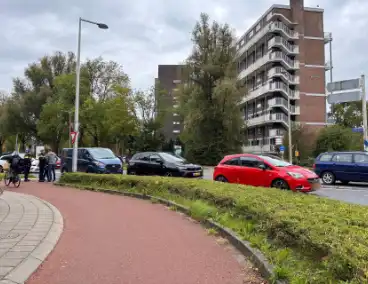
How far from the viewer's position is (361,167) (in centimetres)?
1825

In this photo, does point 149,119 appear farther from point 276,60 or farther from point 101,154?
point 101,154

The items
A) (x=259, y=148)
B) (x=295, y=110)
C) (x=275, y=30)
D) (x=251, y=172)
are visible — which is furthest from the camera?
(x=259, y=148)

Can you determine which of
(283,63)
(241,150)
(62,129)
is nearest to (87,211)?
(241,150)

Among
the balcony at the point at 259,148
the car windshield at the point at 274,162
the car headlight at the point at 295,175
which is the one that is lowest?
the car headlight at the point at 295,175

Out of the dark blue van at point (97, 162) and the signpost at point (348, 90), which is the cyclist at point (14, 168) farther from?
the signpost at point (348, 90)

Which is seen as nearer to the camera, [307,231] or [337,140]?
[307,231]

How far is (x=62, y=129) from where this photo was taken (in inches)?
2181

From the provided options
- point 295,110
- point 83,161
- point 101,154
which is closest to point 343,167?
point 101,154

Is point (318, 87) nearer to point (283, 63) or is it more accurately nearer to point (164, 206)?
point (283, 63)

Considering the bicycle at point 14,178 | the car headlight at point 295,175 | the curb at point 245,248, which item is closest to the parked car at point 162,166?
the bicycle at point 14,178

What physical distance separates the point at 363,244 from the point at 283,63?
56299mm

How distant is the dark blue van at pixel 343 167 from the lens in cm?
1832

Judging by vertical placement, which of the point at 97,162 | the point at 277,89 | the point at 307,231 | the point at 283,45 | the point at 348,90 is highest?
the point at 283,45

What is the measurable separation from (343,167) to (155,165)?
8918mm
